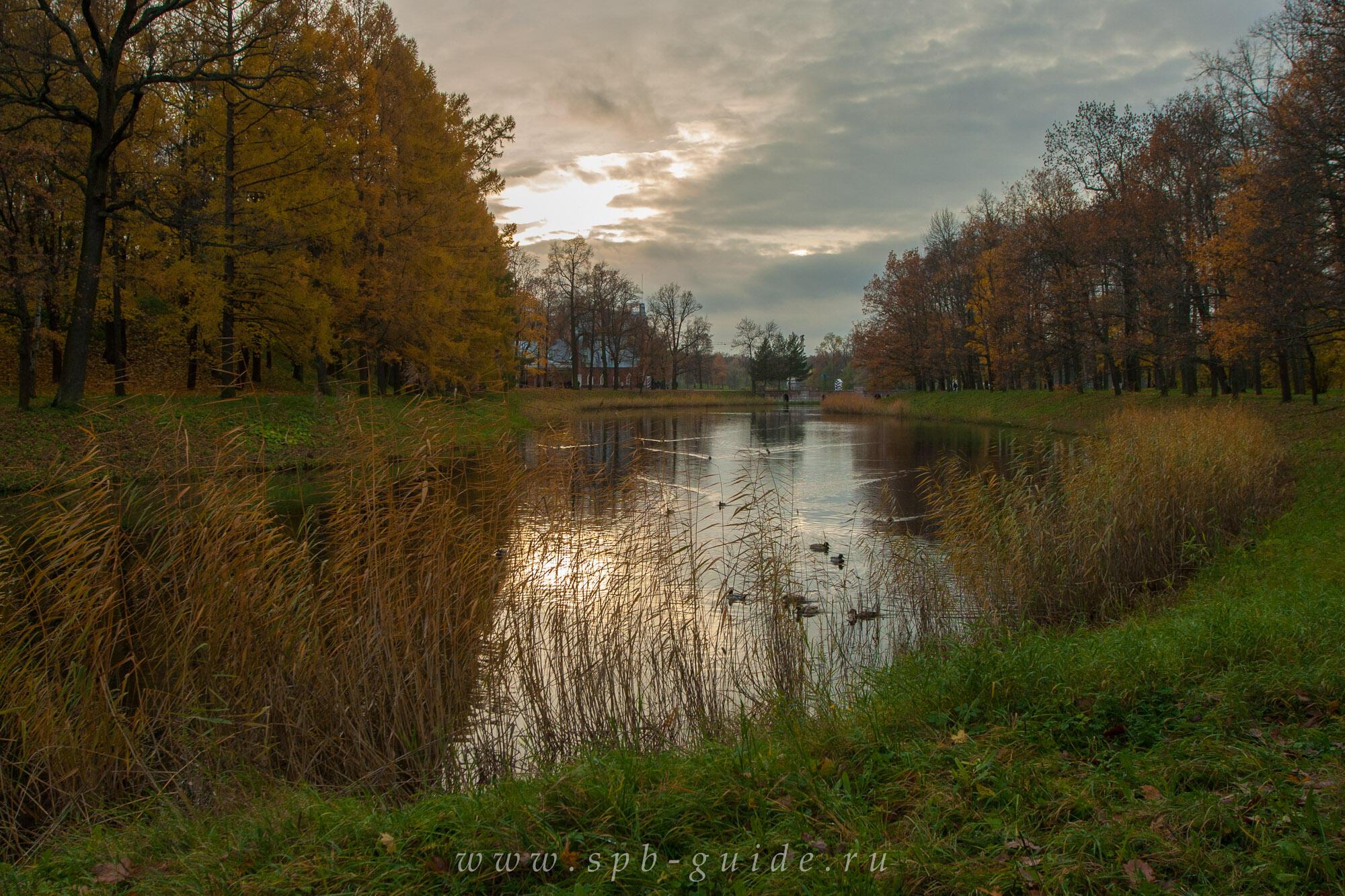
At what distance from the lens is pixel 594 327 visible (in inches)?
2719

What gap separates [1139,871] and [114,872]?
4.33 metres

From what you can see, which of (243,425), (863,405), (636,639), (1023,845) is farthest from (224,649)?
(863,405)

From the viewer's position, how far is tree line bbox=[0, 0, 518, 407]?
16.1 m

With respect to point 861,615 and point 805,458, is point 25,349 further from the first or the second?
point 805,458

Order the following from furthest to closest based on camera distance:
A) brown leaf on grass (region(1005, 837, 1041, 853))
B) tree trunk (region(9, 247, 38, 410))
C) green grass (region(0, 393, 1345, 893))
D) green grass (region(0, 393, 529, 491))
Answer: tree trunk (region(9, 247, 38, 410)) < green grass (region(0, 393, 529, 491)) < brown leaf on grass (region(1005, 837, 1041, 853)) < green grass (region(0, 393, 1345, 893))

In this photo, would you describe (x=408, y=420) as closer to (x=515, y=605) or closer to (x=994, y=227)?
(x=515, y=605)

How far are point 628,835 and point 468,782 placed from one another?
161cm

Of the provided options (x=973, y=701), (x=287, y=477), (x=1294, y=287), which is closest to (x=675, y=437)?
(x=287, y=477)

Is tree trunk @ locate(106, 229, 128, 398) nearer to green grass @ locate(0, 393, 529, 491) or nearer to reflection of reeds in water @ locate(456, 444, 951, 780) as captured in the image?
green grass @ locate(0, 393, 529, 491)

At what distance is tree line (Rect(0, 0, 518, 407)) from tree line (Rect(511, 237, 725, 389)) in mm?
14209

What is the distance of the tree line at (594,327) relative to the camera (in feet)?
186

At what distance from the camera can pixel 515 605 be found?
630 cm

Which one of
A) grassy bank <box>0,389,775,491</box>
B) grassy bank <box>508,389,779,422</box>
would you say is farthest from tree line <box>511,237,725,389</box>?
grassy bank <box>0,389,775,491</box>

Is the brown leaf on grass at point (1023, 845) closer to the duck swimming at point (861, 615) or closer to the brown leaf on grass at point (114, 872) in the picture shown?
the brown leaf on grass at point (114, 872)
